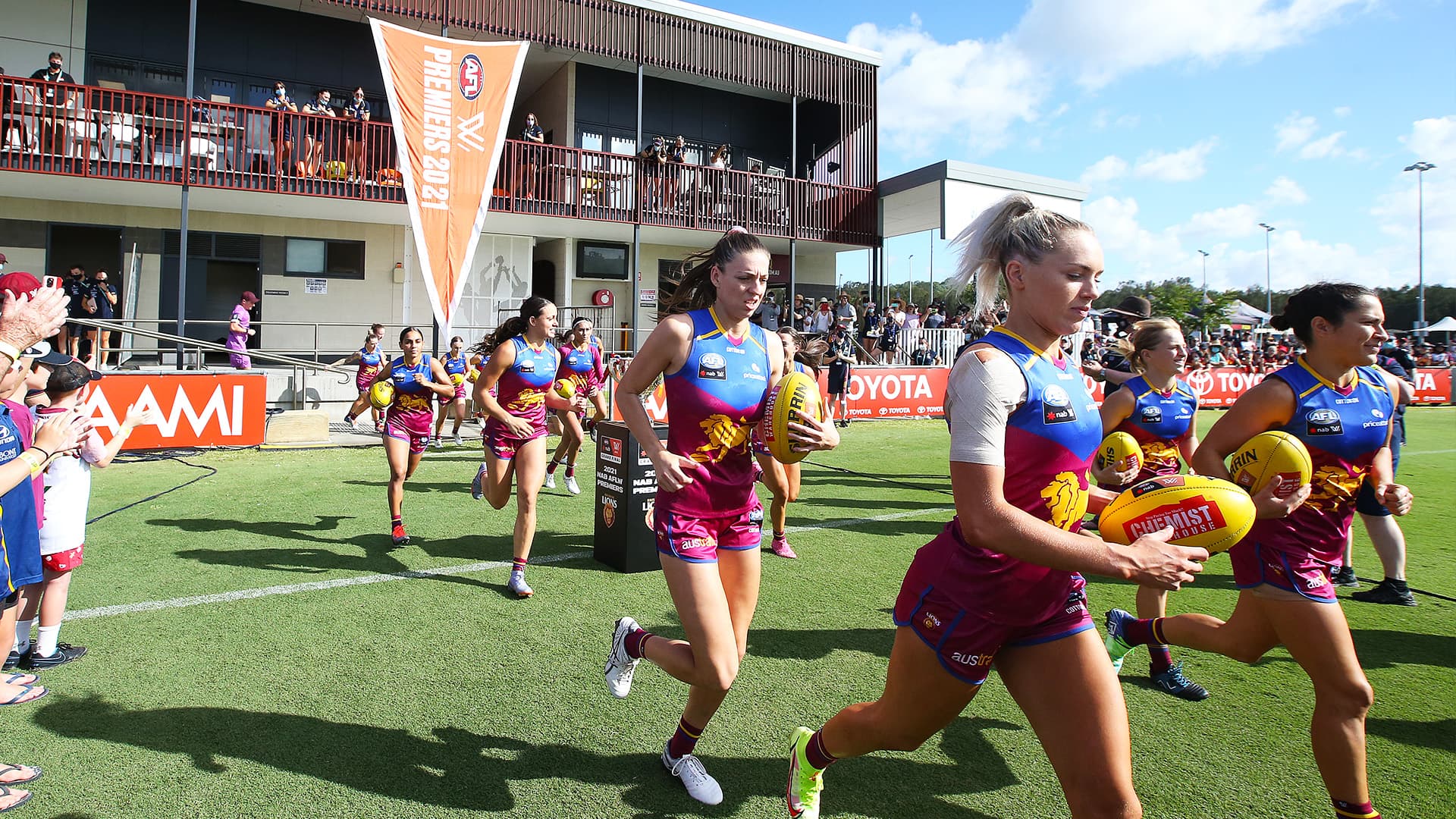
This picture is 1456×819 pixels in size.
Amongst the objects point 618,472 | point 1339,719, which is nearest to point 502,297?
point 618,472

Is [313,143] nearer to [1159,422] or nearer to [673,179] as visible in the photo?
[673,179]

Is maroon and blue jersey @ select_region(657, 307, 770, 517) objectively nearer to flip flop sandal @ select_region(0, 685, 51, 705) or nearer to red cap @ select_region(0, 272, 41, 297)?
red cap @ select_region(0, 272, 41, 297)

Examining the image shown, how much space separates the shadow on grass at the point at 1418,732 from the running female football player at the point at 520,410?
15.7 feet

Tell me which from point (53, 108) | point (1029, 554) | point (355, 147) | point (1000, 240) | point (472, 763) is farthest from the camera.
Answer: point (355, 147)

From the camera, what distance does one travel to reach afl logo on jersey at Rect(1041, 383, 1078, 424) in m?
2.18

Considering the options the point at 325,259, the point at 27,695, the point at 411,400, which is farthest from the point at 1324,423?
the point at 325,259

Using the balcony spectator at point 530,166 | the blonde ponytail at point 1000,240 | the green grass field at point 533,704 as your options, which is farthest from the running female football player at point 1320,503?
the balcony spectator at point 530,166

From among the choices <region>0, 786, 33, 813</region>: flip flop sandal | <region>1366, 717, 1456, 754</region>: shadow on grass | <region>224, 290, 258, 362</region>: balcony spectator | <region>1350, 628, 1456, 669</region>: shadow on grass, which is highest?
<region>224, 290, 258, 362</region>: balcony spectator

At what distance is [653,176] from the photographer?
1916 centimetres

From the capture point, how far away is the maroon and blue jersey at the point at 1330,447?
9.89ft

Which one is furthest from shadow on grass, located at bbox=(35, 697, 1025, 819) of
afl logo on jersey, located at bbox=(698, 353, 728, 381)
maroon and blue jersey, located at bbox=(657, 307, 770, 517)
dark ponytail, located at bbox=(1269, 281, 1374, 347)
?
dark ponytail, located at bbox=(1269, 281, 1374, 347)

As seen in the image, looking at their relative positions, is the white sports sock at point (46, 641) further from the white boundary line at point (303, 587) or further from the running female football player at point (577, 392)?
the running female football player at point (577, 392)

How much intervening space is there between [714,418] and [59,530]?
11.8 feet

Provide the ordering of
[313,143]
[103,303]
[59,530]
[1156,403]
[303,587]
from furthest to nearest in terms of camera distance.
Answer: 1. [313,143]
2. [103,303]
3. [303,587]
4. [1156,403]
5. [59,530]
